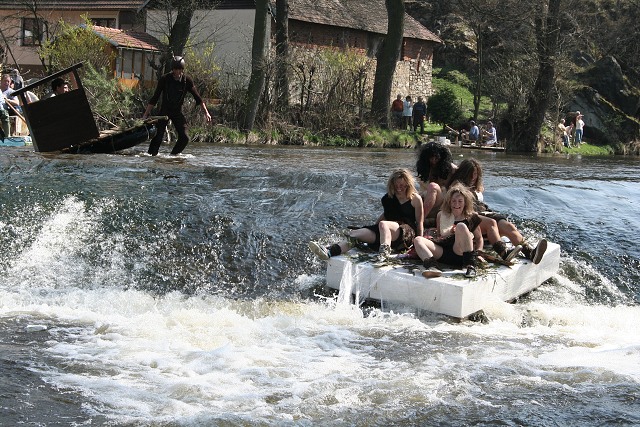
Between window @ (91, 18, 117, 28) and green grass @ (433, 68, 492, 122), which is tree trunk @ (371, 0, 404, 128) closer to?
green grass @ (433, 68, 492, 122)

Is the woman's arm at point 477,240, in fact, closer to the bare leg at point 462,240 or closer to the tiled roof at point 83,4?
the bare leg at point 462,240

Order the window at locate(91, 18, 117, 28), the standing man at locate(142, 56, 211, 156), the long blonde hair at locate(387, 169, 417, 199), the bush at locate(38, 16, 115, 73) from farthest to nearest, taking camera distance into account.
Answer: the window at locate(91, 18, 117, 28) < the bush at locate(38, 16, 115, 73) < the standing man at locate(142, 56, 211, 156) < the long blonde hair at locate(387, 169, 417, 199)

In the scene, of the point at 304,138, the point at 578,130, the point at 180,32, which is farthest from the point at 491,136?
the point at 180,32

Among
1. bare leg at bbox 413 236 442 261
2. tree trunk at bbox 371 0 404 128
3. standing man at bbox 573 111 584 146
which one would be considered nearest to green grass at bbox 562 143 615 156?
standing man at bbox 573 111 584 146

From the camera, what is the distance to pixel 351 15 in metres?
48.5

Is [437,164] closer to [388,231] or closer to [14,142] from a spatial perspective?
[388,231]

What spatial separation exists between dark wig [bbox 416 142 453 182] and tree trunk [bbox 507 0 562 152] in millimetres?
22392

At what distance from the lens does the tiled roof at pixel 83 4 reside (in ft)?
161

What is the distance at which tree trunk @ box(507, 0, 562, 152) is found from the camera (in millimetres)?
32281

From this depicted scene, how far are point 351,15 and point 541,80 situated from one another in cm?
1780

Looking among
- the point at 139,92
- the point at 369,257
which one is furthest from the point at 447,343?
the point at 139,92

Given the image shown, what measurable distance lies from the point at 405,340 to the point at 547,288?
10.1ft

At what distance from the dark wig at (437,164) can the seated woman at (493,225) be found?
0.46 feet

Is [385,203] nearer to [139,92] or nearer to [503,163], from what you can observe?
[503,163]
